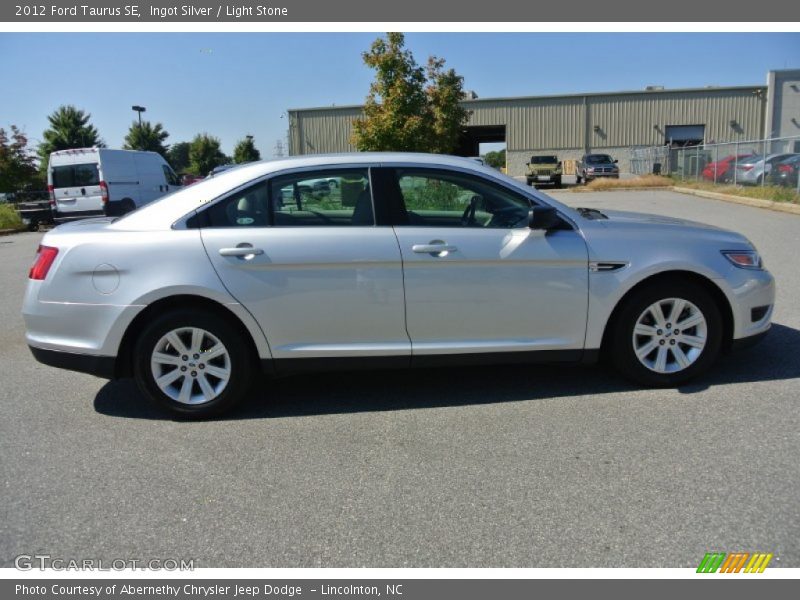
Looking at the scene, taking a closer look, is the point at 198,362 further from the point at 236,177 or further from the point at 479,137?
Answer: the point at 479,137

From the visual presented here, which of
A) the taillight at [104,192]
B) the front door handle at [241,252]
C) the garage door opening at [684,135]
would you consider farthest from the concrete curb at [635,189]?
the front door handle at [241,252]

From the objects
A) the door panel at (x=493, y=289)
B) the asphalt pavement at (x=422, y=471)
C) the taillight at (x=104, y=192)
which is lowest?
the asphalt pavement at (x=422, y=471)

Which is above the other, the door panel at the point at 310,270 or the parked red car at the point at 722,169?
the parked red car at the point at 722,169

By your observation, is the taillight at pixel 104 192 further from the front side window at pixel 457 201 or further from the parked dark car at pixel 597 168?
the parked dark car at pixel 597 168

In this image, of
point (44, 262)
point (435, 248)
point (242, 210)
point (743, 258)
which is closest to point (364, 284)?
point (435, 248)

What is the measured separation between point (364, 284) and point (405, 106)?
16275 mm

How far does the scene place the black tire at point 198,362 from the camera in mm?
4238

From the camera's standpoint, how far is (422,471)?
3533 millimetres

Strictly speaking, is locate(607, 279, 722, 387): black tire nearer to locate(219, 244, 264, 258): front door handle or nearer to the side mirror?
the side mirror

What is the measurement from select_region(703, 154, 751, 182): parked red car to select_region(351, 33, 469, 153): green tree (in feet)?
36.2

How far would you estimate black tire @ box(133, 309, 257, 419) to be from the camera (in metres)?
4.24

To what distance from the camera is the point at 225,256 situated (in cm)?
422

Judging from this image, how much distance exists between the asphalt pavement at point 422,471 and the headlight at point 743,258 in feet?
2.73

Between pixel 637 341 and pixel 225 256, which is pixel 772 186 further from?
pixel 225 256
